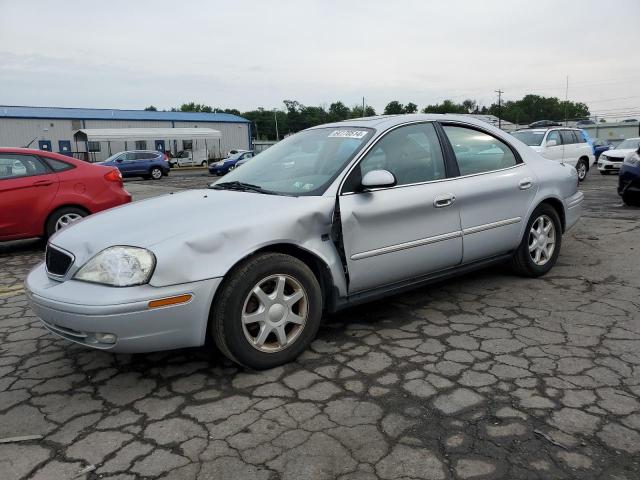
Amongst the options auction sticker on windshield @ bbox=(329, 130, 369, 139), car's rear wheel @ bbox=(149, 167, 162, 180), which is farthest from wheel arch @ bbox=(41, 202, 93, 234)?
car's rear wheel @ bbox=(149, 167, 162, 180)

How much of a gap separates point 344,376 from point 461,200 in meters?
1.69

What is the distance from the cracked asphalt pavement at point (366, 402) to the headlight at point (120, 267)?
0.65 meters

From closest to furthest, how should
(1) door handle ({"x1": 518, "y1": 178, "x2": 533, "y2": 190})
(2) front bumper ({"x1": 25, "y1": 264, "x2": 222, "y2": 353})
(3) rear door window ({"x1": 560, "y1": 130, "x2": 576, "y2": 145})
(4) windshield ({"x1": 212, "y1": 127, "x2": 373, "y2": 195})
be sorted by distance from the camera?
(2) front bumper ({"x1": 25, "y1": 264, "x2": 222, "y2": 353}) < (4) windshield ({"x1": 212, "y1": 127, "x2": 373, "y2": 195}) < (1) door handle ({"x1": 518, "y1": 178, "x2": 533, "y2": 190}) < (3) rear door window ({"x1": 560, "y1": 130, "x2": 576, "y2": 145})

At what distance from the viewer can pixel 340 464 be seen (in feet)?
7.17

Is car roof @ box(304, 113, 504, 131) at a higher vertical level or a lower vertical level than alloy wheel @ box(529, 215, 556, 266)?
higher

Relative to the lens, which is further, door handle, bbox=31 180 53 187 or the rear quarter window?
the rear quarter window

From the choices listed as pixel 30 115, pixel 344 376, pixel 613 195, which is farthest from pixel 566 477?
pixel 30 115

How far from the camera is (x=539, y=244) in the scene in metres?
4.68

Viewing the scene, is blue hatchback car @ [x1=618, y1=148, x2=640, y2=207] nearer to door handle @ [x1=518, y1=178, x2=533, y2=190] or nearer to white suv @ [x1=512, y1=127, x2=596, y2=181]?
white suv @ [x1=512, y1=127, x2=596, y2=181]

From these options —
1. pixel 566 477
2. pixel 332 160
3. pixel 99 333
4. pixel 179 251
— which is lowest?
pixel 566 477

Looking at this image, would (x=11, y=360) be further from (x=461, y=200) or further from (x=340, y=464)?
(x=461, y=200)

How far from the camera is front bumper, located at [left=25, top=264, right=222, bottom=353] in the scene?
2635mm

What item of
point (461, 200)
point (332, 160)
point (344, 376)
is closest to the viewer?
point (344, 376)

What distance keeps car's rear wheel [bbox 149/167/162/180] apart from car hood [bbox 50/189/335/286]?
997 inches
